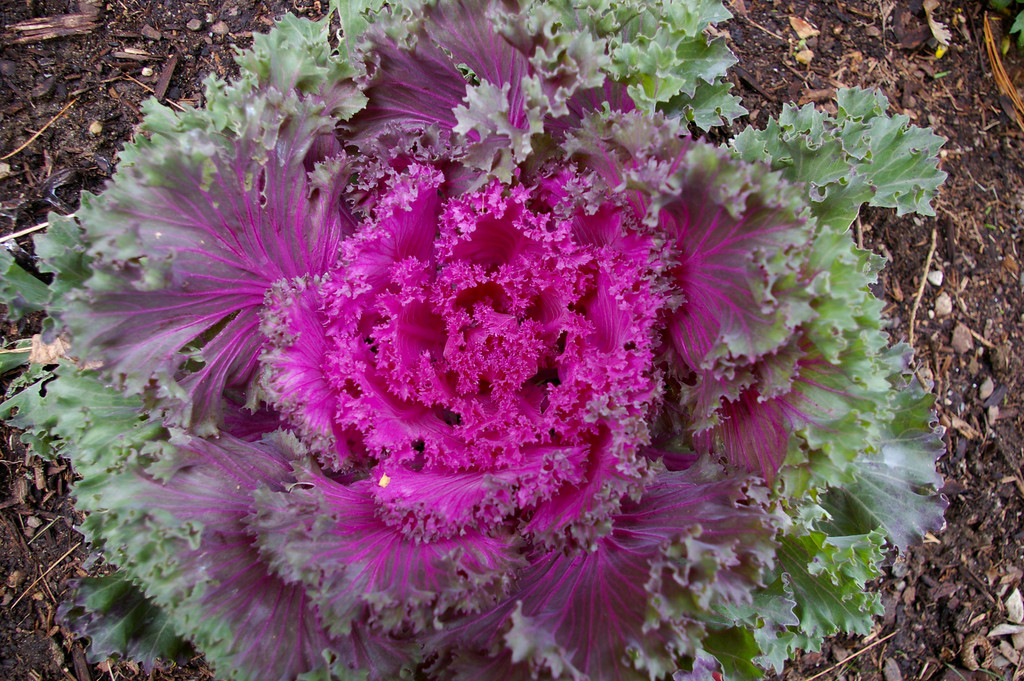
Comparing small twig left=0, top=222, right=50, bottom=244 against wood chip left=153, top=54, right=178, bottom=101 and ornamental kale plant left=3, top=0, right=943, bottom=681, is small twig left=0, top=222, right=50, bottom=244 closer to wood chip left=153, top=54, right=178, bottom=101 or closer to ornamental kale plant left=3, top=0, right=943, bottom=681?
ornamental kale plant left=3, top=0, right=943, bottom=681

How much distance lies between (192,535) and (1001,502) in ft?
16.8

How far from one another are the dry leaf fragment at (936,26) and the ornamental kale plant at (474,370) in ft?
7.65

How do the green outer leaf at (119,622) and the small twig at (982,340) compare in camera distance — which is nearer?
the green outer leaf at (119,622)

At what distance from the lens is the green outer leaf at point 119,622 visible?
302 centimetres

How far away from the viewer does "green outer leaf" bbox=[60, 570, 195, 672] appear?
3023 millimetres

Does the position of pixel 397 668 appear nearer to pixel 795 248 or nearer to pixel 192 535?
pixel 192 535

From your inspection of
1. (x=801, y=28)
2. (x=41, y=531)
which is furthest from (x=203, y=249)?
(x=801, y=28)

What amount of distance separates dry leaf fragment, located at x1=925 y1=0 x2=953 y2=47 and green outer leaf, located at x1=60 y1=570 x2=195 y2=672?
6191 millimetres

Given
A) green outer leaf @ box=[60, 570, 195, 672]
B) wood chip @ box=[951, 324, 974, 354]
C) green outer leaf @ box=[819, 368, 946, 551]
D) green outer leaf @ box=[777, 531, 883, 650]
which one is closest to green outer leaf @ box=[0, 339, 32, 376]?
green outer leaf @ box=[60, 570, 195, 672]

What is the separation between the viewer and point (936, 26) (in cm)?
483

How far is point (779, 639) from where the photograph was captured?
346 centimetres

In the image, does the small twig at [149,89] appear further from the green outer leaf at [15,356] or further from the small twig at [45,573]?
the small twig at [45,573]

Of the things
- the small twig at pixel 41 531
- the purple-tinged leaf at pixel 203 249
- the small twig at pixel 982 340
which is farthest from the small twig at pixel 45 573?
the small twig at pixel 982 340

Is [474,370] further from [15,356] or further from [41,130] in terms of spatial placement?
[41,130]
